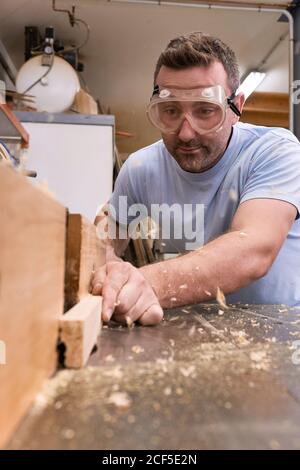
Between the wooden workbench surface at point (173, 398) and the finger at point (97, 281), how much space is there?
0.48ft

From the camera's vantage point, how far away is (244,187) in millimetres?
1761

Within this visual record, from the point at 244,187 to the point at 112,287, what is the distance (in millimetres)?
872

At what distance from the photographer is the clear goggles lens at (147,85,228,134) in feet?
5.65

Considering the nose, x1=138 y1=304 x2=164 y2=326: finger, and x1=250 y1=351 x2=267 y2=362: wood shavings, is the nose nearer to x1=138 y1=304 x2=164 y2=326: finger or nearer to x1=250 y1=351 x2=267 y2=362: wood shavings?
x1=138 y1=304 x2=164 y2=326: finger

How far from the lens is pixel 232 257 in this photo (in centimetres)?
132

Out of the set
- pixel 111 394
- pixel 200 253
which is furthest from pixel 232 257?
pixel 111 394

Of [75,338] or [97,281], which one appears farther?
[97,281]

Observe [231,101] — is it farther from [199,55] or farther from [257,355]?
[257,355]

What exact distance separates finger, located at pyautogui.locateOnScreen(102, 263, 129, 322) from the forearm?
0.39 ft

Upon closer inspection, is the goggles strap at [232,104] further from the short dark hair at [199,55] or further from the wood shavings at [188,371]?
the wood shavings at [188,371]

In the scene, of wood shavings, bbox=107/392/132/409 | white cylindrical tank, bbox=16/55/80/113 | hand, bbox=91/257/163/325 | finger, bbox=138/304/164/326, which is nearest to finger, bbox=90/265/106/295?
hand, bbox=91/257/163/325

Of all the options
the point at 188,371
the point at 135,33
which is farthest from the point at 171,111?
the point at 135,33

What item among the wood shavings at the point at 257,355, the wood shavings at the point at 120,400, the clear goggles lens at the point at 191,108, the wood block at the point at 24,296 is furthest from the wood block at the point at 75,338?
the clear goggles lens at the point at 191,108
